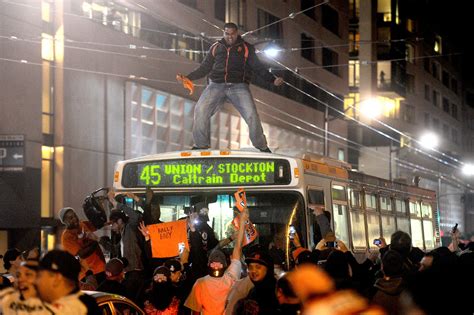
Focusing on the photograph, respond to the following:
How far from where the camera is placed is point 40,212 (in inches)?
1109

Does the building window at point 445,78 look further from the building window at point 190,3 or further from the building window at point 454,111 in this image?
the building window at point 190,3

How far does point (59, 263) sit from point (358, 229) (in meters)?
11.9

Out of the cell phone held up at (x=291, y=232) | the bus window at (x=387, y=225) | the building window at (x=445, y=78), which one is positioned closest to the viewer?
the cell phone held up at (x=291, y=232)

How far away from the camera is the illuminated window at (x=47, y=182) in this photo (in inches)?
1153

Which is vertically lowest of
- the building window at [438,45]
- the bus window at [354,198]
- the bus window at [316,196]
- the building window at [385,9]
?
the bus window at [316,196]

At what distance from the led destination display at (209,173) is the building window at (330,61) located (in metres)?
38.8

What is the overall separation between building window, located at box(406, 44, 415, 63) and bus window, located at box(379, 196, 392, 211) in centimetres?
5530

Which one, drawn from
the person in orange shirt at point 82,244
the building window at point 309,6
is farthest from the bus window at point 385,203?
the building window at point 309,6

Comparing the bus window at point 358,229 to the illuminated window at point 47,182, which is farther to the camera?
the illuminated window at point 47,182

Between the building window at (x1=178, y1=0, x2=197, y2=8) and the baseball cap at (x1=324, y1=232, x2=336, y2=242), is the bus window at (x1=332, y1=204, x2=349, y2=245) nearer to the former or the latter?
the baseball cap at (x1=324, y1=232, x2=336, y2=242)

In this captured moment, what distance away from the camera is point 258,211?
14234 mm

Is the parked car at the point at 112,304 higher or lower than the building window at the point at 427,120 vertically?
lower

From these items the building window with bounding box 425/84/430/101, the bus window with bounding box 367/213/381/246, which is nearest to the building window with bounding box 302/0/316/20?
the building window with bounding box 425/84/430/101

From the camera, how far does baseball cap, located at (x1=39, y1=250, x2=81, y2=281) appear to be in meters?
6.17
